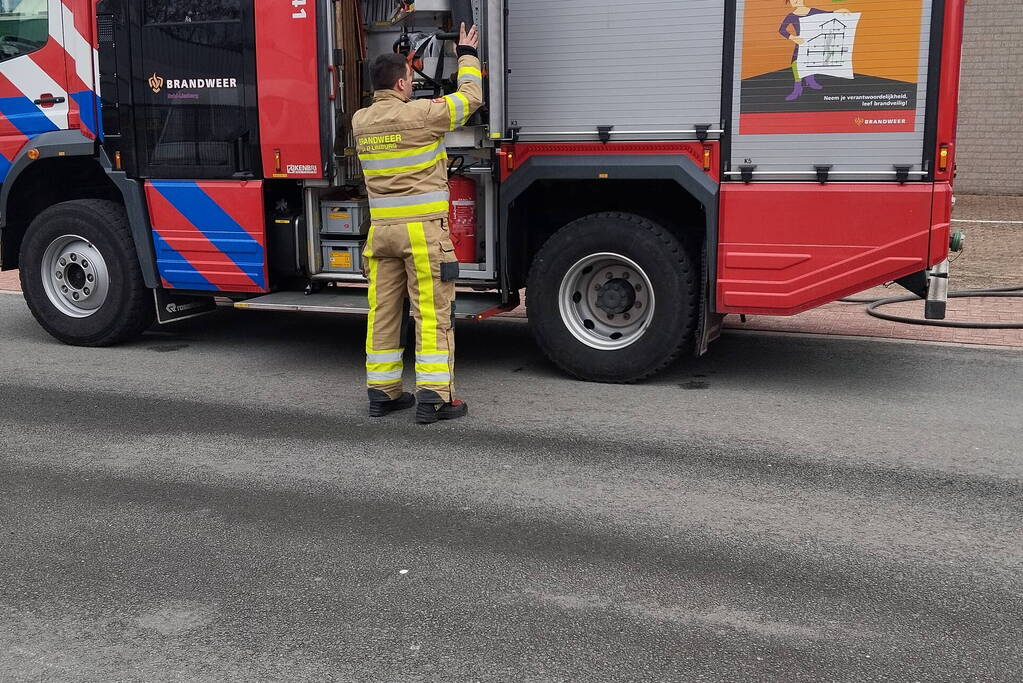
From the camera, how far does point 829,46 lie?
20.6 feet

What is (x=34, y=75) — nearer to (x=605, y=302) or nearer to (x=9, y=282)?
(x=605, y=302)

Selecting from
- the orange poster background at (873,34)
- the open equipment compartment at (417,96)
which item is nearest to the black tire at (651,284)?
the open equipment compartment at (417,96)

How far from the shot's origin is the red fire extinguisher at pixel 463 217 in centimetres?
756

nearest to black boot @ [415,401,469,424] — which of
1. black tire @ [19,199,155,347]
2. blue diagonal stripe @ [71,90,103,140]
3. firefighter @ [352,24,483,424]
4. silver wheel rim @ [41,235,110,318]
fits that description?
firefighter @ [352,24,483,424]

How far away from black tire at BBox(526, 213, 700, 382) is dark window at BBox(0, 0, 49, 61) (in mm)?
4048

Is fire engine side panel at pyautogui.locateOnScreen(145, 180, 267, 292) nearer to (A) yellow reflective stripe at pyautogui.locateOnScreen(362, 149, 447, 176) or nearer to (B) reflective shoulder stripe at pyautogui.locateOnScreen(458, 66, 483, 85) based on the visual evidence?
(A) yellow reflective stripe at pyautogui.locateOnScreen(362, 149, 447, 176)

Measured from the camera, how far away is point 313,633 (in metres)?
3.65

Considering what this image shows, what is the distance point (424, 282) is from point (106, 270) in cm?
330

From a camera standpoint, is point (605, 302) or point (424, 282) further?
point (605, 302)

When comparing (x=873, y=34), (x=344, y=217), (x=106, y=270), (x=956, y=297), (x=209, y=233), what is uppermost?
(x=873, y=34)

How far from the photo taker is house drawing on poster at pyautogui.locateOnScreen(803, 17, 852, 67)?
624 centimetres

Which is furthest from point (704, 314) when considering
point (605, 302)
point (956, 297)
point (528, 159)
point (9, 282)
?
point (9, 282)

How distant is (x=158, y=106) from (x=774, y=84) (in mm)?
4220

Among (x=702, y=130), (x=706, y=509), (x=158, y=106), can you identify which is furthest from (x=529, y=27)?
(x=706, y=509)
